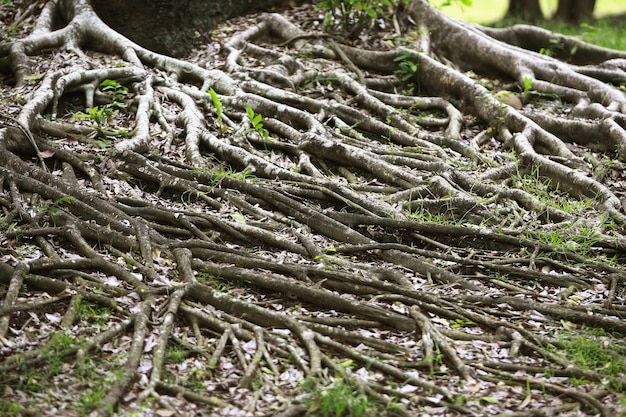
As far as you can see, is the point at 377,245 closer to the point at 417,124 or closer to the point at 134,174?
the point at 134,174

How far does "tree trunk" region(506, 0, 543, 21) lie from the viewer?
15.7 meters

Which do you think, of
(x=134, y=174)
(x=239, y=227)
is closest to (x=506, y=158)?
(x=239, y=227)

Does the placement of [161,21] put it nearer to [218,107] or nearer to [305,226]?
[218,107]

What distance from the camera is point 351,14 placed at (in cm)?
1095

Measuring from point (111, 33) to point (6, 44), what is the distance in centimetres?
122

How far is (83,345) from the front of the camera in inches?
173

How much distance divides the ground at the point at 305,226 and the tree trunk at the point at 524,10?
5.78 metres

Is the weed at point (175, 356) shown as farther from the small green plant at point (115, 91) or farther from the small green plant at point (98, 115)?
the small green plant at point (115, 91)

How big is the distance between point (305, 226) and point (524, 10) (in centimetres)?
1166

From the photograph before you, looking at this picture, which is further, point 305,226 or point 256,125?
point 256,125

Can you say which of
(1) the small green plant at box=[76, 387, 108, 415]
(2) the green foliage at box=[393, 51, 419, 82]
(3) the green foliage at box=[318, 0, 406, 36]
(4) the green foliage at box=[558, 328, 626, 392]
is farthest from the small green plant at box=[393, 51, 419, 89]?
(1) the small green plant at box=[76, 387, 108, 415]

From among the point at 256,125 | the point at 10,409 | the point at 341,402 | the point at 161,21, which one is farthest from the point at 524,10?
the point at 10,409

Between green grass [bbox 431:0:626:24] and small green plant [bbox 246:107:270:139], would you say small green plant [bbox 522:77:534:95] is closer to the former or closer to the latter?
small green plant [bbox 246:107:270:139]

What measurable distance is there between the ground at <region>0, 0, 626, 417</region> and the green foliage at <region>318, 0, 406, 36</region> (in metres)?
0.23
